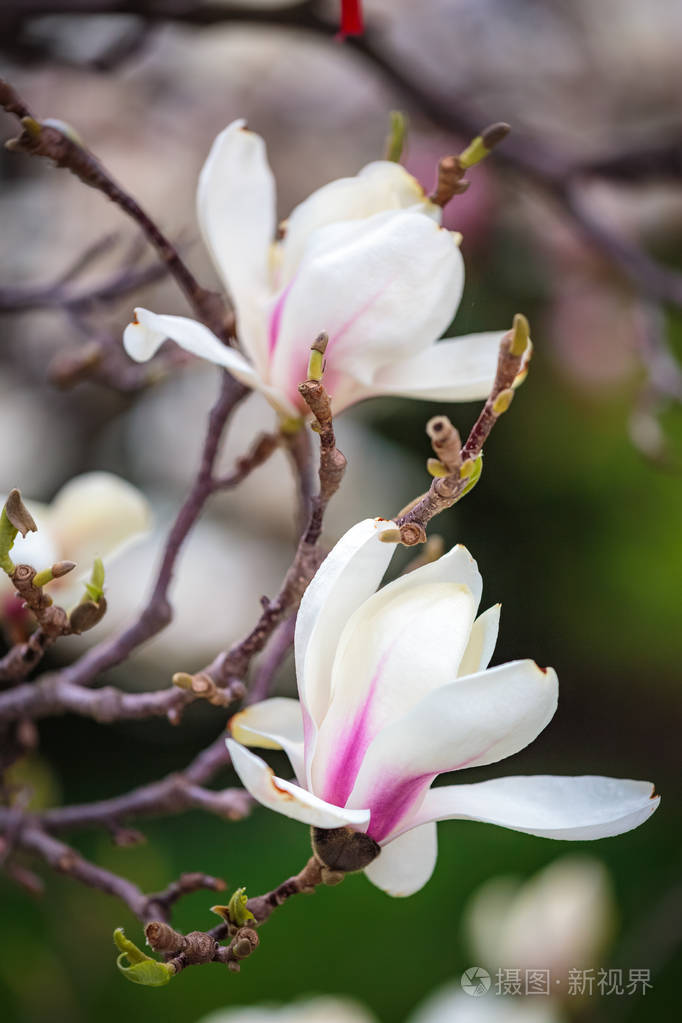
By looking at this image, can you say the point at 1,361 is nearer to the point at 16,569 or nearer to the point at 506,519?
the point at 506,519

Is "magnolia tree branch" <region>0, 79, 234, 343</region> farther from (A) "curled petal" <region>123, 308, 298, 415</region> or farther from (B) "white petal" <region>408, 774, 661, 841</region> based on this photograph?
(B) "white petal" <region>408, 774, 661, 841</region>

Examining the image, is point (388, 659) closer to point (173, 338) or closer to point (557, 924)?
point (173, 338)

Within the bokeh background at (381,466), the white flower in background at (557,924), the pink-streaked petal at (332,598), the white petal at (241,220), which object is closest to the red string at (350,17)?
the white petal at (241,220)

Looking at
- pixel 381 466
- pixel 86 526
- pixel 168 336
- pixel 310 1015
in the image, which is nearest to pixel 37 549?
pixel 86 526

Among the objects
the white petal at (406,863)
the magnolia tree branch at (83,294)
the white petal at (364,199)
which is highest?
the white petal at (364,199)

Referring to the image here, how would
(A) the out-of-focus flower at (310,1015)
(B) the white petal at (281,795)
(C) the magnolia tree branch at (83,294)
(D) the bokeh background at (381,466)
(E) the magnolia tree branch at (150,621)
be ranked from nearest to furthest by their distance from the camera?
(B) the white petal at (281,795)
(E) the magnolia tree branch at (150,621)
(C) the magnolia tree branch at (83,294)
(A) the out-of-focus flower at (310,1015)
(D) the bokeh background at (381,466)

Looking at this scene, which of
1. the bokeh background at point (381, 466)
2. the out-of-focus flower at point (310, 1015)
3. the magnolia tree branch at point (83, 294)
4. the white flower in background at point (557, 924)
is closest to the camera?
the magnolia tree branch at point (83, 294)

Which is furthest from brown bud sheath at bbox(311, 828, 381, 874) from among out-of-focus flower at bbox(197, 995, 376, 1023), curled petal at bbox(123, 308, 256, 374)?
out-of-focus flower at bbox(197, 995, 376, 1023)

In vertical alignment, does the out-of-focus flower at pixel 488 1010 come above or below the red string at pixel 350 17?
below

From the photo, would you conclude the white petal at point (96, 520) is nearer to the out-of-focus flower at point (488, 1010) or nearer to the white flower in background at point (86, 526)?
the white flower in background at point (86, 526)
